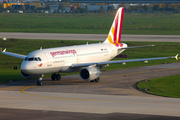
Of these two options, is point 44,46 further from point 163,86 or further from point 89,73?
point 163,86

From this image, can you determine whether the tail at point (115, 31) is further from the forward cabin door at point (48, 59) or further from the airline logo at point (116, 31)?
the forward cabin door at point (48, 59)

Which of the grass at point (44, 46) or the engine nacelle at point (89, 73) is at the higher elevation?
the engine nacelle at point (89, 73)

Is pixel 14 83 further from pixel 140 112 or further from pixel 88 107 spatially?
pixel 140 112

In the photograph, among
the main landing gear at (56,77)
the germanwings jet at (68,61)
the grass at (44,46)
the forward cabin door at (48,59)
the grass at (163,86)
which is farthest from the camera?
the grass at (44,46)

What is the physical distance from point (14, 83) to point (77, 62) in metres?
8.48

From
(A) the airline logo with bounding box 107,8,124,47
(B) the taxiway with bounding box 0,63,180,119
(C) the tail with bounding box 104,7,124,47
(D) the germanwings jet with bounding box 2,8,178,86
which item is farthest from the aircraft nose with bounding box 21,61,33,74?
(A) the airline logo with bounding box 107,8,124,47

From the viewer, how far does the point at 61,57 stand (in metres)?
44.4

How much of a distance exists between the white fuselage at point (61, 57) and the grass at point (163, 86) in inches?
331

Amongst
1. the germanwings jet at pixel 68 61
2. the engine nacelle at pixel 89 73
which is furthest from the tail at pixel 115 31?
the engine nacelle at pixel 89 73

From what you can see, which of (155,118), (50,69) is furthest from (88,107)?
(50,69)

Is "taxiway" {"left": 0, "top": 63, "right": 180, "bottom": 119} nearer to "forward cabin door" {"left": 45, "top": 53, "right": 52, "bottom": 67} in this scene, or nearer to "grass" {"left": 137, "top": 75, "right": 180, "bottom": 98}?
"grass" {"left": 137, "top": 75, "right": 180, "bottom": 98}

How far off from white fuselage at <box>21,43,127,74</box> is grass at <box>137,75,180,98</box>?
8399 mm

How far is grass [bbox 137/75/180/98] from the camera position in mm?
38281

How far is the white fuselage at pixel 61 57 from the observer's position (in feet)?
137
